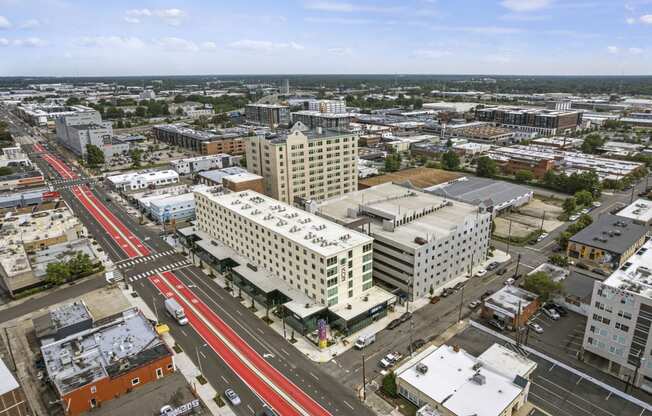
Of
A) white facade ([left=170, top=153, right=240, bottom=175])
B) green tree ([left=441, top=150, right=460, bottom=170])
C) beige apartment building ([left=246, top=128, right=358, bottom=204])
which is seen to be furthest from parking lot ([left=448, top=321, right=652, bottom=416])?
white facade ([left=170, top=153, right=240, bottom=175])

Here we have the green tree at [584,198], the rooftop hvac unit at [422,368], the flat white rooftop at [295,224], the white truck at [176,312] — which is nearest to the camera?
the rooftop hvac unit at [422,368]

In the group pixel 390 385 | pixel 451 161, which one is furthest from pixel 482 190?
pixel 390 385

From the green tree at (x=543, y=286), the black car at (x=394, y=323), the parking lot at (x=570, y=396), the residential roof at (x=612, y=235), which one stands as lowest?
the parking lot at (x=570, y=396)

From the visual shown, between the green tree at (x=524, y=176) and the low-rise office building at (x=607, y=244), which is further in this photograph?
the green tree at (x=524, y=176)

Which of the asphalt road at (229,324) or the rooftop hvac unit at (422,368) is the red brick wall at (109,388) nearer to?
the asphalt road at (229,324)

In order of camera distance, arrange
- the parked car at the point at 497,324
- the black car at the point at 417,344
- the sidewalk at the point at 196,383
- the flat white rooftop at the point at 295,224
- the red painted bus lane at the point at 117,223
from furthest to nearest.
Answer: the red painted bus lane at the point at 117,223 < the flat white rooftop at the point at 295,224 < the parked car at the point at 497,324 < the black car at the point at 417,344 < the sidewalk at the point at 196,383

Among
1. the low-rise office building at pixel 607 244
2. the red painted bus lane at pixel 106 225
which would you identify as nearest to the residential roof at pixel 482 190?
the low-rise office building at pixel 607 244

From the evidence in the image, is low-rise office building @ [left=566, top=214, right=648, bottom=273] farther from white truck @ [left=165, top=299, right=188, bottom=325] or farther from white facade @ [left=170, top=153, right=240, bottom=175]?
white facade @ [left=170, top=153, right=240, bottom=175]
